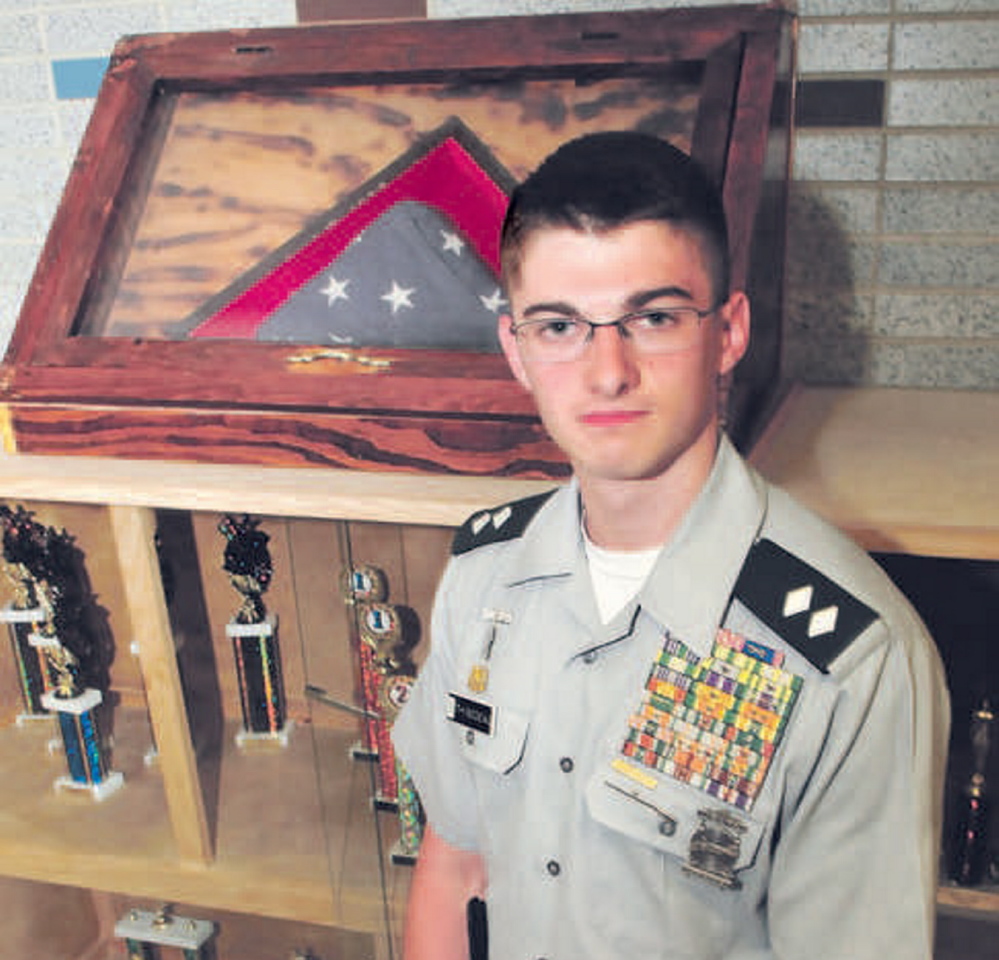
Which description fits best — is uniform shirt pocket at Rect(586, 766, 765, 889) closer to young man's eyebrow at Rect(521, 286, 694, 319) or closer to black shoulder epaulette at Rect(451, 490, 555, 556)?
black shoulder epaulette at Rect(451, 490, 555, 556)

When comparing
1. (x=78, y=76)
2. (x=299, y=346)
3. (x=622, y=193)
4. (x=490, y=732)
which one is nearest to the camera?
(x=622, y=193)

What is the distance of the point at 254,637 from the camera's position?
68.9 inches

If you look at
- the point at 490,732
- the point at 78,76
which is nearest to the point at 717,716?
the point at 490,732

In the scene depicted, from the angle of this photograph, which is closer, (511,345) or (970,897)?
(511,345)

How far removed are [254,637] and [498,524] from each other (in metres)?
0.72

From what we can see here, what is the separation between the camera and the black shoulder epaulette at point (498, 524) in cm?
117

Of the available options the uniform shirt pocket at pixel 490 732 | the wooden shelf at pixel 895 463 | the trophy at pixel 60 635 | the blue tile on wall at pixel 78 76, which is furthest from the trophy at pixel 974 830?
the blue tile on wall at pixel 78 76

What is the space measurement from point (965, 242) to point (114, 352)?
1.21 meters

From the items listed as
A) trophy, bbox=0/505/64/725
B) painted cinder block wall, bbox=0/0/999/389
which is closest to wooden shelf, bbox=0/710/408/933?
trophy, bbox=0/505/64/725

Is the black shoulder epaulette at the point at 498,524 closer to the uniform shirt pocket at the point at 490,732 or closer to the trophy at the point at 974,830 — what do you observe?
the uniform shirt pocket at the point at 490,732

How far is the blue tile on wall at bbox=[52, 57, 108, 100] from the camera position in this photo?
74.5 inches

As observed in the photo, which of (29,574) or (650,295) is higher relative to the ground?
(650,295)

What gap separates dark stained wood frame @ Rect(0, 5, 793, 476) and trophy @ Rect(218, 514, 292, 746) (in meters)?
0.33

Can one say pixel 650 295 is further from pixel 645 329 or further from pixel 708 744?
pixel 708 744
